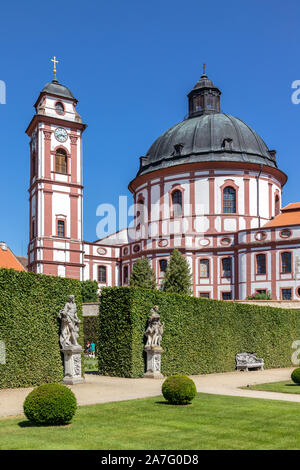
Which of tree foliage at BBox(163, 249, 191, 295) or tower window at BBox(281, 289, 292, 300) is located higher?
tree foliage at BBox(163, 249, 191, 295)

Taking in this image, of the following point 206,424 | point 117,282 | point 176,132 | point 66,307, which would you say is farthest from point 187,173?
point 206,424

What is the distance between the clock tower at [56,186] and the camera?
50.9m

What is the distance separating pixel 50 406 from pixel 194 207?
44774 mm

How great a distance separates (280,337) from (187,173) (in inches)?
1085

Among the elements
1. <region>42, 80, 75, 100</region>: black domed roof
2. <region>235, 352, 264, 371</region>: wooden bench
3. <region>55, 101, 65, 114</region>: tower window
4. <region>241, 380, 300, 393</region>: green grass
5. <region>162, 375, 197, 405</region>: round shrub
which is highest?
<region>42, 80, 75, 100</region>: black domed roof

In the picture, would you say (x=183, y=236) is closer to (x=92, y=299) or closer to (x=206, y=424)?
(x=92, y=299)

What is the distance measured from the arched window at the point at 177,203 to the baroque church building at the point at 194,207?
0.10 metres

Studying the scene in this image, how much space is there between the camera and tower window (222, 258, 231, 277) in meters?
51.2

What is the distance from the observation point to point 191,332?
22.5 meters

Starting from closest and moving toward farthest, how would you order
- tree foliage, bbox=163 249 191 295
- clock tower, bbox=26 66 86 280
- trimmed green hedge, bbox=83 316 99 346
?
trimmed green hedge, bbox=83 316 99 346
tree foliage, bbox=163 249 191 295
clock tower, bbox=26 66 86 280

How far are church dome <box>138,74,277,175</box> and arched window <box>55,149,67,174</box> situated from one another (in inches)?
365

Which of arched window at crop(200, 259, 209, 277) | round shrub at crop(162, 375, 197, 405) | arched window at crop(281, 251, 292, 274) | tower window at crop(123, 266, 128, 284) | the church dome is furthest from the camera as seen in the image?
tower window at crop(123, 266, 128, 284)

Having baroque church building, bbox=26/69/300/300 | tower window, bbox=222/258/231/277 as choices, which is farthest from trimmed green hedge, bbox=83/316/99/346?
tower window, bbox=222/258/231/277

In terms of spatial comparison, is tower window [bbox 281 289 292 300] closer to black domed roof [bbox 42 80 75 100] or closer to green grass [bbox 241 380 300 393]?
black domed roof [bbox 42 80 75 100]
